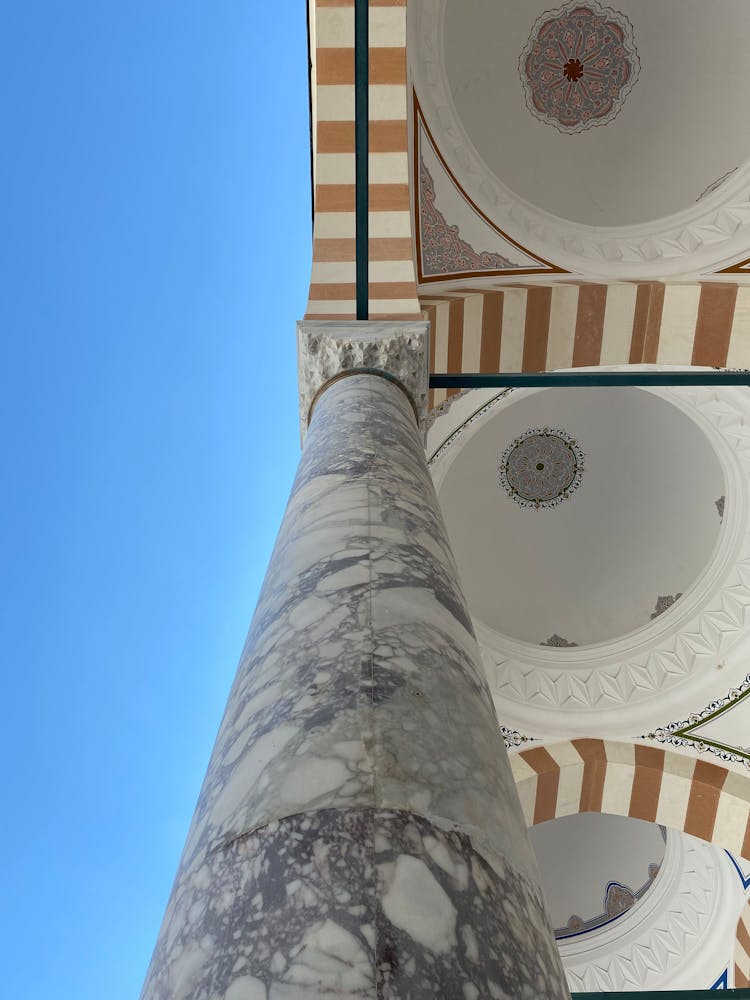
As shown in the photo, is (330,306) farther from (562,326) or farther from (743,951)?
(743,951)

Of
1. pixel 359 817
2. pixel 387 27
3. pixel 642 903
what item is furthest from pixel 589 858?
pixel 359 817

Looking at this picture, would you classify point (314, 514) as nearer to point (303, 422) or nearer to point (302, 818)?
point (302, 818)

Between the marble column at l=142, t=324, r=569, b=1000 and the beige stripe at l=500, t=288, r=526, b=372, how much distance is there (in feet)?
11.0

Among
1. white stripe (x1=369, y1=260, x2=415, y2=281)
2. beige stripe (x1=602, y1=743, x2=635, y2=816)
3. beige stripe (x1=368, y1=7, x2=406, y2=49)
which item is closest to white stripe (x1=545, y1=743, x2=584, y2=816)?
beige stripe (x1=602, y1=743, x2=635, y2=816)

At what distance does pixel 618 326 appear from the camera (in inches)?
181

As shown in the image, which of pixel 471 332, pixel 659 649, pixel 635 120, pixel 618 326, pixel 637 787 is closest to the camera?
pixel 471 332

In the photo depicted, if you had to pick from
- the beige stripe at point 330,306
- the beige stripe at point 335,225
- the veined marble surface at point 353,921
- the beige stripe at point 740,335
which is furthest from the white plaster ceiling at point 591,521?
the veined marble surface at point 353,921

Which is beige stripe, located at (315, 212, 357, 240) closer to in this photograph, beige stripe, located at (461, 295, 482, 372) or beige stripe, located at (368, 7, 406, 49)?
beige stripe, located at (368, 7, 406, 49)

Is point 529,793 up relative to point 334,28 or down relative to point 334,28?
down

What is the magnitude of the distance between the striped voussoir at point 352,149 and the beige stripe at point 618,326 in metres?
1.55

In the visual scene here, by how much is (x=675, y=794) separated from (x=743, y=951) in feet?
A: 6.21

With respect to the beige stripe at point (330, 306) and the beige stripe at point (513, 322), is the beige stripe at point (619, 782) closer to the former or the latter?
the beige stripe at point (513, 322)

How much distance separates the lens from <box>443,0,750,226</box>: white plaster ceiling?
5.16 m

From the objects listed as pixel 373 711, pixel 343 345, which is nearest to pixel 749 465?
pixel 343 345
